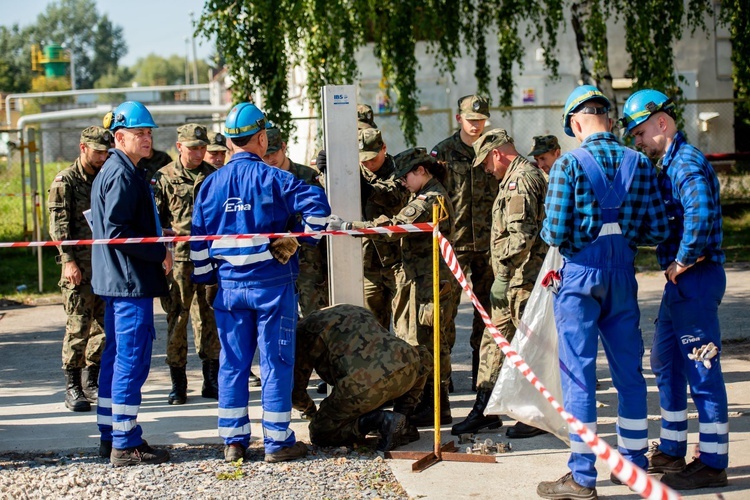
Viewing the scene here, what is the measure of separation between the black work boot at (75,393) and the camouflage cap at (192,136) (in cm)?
205

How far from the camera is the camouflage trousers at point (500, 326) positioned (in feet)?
21.2

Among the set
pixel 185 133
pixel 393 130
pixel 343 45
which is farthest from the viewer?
pixel 393 130

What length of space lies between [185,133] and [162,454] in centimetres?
293

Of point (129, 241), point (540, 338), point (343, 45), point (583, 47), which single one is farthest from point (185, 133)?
point (583, 47)

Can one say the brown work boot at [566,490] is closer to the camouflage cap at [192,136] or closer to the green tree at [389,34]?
the camouflage cap at [192,136]

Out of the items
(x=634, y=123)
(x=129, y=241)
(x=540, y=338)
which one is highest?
(x=634, y=123)

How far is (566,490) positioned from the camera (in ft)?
16.2

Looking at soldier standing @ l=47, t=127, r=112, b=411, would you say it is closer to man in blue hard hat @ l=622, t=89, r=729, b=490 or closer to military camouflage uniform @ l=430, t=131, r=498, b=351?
military camouflage uniform @ l=430, t=131, r=498, b=351

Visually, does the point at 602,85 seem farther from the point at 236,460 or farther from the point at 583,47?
the point at 236,460

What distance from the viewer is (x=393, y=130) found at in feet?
68.3

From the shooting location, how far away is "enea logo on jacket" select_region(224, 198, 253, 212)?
577 centimetres

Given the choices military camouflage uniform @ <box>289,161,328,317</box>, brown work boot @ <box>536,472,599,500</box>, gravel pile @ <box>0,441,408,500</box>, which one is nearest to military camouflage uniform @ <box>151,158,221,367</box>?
military camouflage uniform @ <box>289,161,328,317</box>

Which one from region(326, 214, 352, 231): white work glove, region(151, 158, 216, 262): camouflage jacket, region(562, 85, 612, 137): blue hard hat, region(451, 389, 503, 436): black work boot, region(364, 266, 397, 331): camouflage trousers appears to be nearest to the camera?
region(562, 85, 612, 137): blue hard hat

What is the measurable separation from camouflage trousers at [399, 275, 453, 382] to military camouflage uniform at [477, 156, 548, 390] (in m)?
0.30
